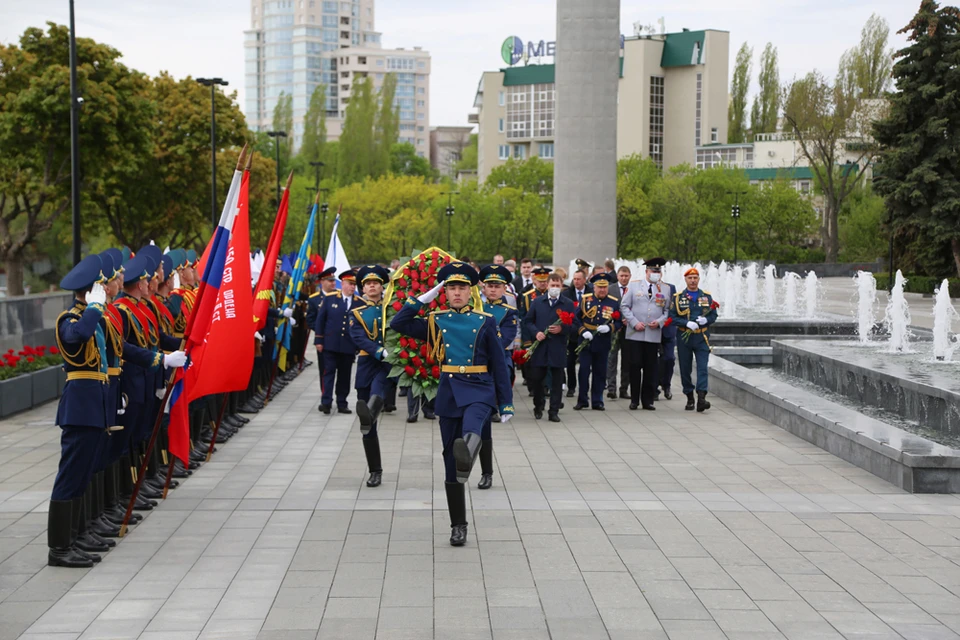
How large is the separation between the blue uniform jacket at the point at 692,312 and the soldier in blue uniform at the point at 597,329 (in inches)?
35.5

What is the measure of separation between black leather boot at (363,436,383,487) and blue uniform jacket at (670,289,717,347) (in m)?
6.43

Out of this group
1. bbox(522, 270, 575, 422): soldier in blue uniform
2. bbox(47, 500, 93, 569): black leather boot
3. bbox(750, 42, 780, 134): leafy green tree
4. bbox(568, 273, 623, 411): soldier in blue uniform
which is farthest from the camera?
bbox(750, 42, 780, 134): leafy green tree

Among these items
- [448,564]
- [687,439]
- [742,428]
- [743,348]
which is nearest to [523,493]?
[448,564]

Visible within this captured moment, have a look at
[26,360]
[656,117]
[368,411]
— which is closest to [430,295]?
[368,411]

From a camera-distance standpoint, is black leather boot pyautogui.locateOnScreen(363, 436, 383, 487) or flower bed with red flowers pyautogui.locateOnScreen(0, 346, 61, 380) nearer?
black leather boot pyautogui.locateOnScreen(363, 436, 383, 487)

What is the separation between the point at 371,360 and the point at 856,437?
4960mm

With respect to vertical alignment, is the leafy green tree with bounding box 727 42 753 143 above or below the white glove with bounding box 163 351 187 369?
above

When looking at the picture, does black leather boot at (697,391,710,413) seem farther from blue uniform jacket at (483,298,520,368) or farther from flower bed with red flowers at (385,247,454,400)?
flower bed with red flowers at (385,247,454,400)

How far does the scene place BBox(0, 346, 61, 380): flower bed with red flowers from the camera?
1620 centimetres

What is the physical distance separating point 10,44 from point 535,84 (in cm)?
8938

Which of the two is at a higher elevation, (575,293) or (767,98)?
(767,98)

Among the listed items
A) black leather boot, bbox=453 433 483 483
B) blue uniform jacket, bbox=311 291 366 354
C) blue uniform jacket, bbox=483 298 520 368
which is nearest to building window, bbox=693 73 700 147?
blue uniform jacket, bbox=311 291 366 354

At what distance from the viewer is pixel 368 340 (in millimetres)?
11531

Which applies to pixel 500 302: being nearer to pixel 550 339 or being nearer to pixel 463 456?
pixel 550 339
